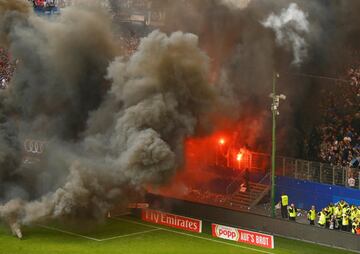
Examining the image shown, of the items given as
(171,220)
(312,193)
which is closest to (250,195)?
(312,193)

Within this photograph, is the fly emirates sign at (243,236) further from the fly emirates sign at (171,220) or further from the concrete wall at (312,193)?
the concrete wall at (312,193)

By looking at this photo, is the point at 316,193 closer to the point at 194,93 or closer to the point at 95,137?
the point at 194,93

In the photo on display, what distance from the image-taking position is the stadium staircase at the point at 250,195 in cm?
3506

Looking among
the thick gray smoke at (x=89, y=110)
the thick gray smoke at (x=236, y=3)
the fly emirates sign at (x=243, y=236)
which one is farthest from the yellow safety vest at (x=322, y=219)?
the thick gray smoke at (x=236, y=3)

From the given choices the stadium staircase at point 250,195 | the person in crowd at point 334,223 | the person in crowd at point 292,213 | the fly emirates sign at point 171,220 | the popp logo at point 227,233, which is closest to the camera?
the popp logo at point 227,233

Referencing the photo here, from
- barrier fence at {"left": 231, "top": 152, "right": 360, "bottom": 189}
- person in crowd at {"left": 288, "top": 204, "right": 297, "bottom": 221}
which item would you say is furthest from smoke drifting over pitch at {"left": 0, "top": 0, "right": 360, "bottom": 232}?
person in crowd at {"left": 288, "top": 204, "right": 297, "bottom": 221}

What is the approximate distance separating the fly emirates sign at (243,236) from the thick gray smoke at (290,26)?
1099cm

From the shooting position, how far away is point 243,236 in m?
27.9

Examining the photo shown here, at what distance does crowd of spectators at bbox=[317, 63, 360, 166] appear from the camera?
34469 mm

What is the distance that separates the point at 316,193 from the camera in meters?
33.9

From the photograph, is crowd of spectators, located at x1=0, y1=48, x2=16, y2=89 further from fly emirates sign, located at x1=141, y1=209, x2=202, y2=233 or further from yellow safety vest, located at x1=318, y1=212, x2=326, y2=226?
yellow safety vest, located at x1=318, y1=212, x2=326, y2=226

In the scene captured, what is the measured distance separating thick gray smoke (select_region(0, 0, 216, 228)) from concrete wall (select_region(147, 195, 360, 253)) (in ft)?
9.23

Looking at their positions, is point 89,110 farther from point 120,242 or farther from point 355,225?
point 355,225

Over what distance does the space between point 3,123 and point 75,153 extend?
4.82 meters
